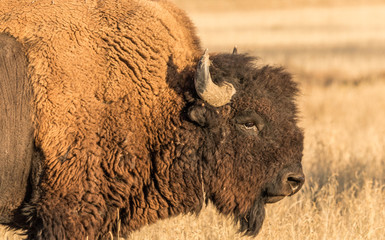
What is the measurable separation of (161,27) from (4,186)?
1895 mm

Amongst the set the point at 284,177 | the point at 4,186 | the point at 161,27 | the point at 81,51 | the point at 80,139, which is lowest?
the point at 4,186

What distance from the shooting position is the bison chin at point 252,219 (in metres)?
5.21

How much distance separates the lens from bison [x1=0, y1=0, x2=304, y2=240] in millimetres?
4695

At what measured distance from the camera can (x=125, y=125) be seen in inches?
191

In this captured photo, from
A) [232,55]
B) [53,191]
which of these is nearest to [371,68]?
[232,55]

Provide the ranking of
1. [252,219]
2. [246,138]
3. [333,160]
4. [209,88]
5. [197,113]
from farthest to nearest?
1. [333,160]
2. [252,219]
3. [246,138]
4. [197,113]
5. [209,88]

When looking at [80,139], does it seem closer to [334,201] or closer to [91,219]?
[91,219]

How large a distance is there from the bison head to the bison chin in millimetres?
183

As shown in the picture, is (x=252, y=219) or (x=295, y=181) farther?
(x=252, y=219)

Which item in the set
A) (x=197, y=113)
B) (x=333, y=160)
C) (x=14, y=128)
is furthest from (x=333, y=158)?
(x=14, y=128)

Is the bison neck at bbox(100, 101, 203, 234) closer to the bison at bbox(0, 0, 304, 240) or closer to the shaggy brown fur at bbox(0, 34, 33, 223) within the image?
the bison at bbox(0, 0, 304, 240)

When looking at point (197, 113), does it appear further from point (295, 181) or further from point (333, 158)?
point (333, 158)

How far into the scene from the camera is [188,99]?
196 inches

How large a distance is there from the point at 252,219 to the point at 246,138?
776 mm
